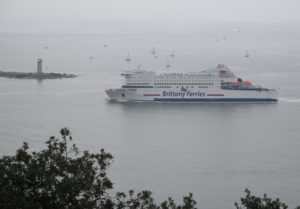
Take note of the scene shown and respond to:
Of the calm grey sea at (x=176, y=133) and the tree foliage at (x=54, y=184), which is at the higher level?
the calm grey sea at (x=176, y=133)

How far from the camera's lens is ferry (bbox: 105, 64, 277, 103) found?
21.9 m

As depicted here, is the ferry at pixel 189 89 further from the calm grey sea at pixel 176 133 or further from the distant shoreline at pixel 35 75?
the distant shoreline at pixel 35 75

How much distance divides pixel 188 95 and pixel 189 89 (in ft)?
0.74

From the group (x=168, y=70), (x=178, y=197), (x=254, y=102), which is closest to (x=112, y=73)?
(x=168, y=70)

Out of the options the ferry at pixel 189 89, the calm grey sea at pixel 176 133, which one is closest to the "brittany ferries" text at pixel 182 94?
the ferry at pixel 189 89

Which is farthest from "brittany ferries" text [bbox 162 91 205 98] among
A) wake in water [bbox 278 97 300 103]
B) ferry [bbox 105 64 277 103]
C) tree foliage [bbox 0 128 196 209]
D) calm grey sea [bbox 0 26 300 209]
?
tree foliage [bbox 0 128 196 209]

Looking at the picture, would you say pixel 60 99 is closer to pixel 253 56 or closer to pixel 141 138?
pixel 141 138

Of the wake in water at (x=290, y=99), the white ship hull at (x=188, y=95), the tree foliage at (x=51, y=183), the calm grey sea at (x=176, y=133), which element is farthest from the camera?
the white ship hull at (x=188, y=95)

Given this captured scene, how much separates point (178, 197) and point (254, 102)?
1202 centimetres

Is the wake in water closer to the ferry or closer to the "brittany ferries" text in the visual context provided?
the ferry

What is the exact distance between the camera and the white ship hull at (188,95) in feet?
71.6

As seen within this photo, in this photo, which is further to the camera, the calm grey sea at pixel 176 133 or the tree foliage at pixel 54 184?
the calm grey sea at pixel 176 133

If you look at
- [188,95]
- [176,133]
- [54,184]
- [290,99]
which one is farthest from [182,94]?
[54,184]

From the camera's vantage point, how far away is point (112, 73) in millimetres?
29391
